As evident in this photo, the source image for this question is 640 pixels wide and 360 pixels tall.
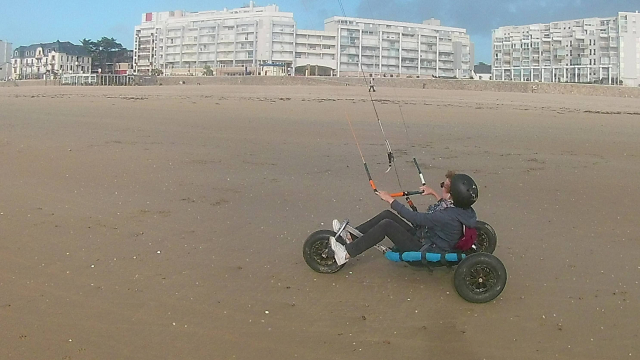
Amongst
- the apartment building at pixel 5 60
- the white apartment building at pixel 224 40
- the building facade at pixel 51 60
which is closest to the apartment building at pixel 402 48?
the white apartment building at pixel 224 40

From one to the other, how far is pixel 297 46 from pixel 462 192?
7463 cm

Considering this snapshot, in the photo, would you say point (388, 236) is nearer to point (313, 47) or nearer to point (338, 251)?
point (338, 251)

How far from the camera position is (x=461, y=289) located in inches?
196

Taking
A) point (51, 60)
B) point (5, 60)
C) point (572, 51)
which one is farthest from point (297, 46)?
point (5, 60)

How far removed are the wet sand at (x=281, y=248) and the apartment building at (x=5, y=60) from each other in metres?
80.6

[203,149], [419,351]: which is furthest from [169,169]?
[419,351]

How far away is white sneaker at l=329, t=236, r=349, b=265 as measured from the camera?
211 inches

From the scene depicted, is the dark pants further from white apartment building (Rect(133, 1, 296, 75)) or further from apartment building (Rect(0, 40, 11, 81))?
apartment building (Rect(0, 40, 11, 81))

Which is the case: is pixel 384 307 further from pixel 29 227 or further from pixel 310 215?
pixel 29 227

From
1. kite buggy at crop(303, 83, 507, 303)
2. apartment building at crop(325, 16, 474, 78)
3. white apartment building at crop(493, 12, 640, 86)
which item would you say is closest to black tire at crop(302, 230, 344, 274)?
kite buggy at crop(303, 83, 507, 303)

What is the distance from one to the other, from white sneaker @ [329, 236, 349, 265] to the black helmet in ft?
3.42

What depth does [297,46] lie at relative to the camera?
77.8 m

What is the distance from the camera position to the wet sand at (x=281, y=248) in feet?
14.5

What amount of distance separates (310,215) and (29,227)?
9.97 feet
